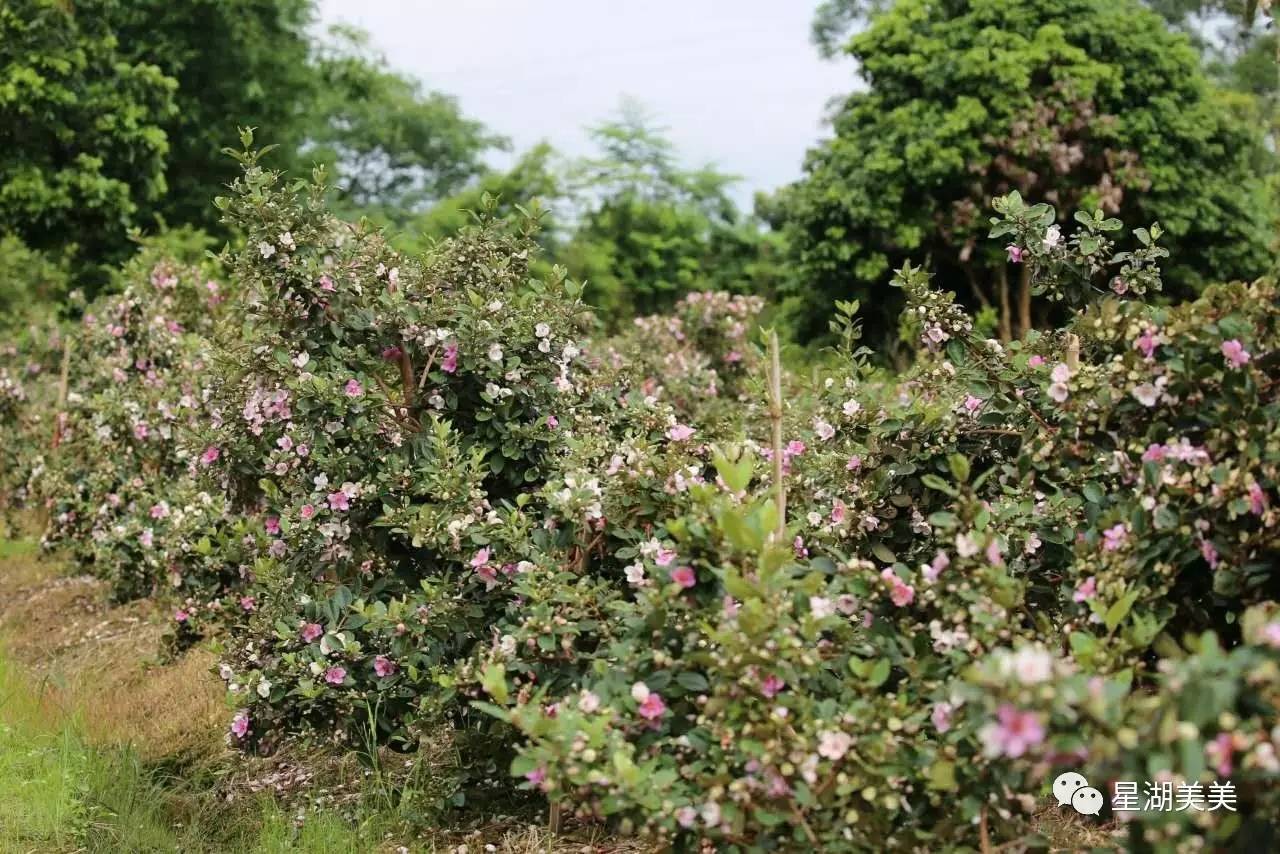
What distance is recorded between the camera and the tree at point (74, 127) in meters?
14.2

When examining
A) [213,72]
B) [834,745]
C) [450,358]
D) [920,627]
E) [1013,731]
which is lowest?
[834,745]

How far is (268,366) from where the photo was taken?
3398 millimetres

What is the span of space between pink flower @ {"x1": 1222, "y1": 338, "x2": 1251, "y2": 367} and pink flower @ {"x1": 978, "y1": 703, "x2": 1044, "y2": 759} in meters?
0.94

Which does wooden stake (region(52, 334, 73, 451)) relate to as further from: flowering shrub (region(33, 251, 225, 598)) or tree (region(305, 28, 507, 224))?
tree (region(305, 28, 507, 224))

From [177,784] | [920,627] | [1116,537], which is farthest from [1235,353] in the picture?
[177,784]

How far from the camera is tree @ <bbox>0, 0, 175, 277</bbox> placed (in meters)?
14.2

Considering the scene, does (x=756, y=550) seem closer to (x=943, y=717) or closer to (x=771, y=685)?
(x=771, y=685)

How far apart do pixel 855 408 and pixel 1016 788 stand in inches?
48.7

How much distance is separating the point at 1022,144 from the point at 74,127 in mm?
11621

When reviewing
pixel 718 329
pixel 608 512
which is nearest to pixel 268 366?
pixel 608 512

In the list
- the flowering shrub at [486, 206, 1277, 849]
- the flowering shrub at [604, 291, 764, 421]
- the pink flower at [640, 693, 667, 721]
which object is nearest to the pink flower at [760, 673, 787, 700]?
the flowering shrub at [486, 206, 1277, 849]

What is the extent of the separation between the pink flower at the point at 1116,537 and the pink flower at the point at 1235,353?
1.15 ft

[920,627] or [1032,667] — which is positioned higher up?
[1032,667]

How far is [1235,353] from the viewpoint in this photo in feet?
6.77
